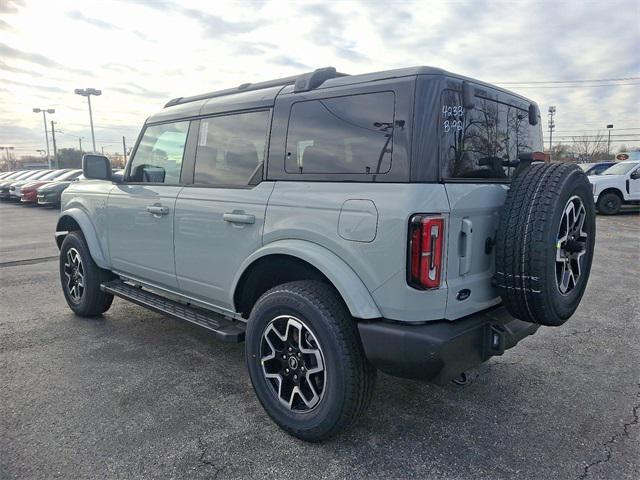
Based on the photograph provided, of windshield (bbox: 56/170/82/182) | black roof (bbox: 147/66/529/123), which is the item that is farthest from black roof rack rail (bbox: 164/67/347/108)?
windshield (bbox: 56/170/82/182)

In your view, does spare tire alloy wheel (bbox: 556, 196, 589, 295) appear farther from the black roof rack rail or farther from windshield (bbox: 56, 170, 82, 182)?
windshield (bbox: 56, 170, 82, 182)

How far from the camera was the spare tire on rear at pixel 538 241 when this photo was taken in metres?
2.36

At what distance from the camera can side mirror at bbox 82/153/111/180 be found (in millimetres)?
4180

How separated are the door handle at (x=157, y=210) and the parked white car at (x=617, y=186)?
1422cm

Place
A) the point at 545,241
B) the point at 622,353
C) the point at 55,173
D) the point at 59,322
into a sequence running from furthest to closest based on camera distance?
the point at 55,173, the point at 59,322, the point at 622,353, the point at 545,241

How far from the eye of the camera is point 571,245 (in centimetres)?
272

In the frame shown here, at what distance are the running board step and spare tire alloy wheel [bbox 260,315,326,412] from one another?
0.38 meters

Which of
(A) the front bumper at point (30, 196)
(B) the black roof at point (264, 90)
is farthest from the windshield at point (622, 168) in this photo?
(A) the front bumper at point (30, 196)

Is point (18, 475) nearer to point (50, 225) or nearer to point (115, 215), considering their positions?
point (115, 215)

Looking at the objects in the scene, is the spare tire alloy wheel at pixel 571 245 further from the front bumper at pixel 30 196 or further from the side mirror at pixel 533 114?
the front bumper at pixel 30 196

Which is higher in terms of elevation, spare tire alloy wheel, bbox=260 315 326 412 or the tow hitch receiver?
the tow hitch receiver

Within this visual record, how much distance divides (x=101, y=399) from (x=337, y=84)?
8.51ft

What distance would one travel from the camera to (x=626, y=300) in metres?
5.52

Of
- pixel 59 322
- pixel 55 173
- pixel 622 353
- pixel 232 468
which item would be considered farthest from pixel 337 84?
pixel 55 173
